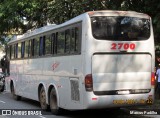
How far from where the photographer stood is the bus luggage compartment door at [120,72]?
11.1 m

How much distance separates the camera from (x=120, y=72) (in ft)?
37.3

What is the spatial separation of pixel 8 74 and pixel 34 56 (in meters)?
5.79

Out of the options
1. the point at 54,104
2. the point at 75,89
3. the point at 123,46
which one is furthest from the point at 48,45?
the point at 123,46

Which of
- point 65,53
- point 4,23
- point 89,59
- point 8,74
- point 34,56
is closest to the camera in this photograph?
point 89,59

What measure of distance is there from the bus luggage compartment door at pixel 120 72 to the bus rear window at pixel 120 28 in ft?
1.82

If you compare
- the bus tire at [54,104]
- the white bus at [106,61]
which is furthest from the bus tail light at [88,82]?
the bus tire at [54,104]

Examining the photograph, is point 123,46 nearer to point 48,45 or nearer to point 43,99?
point 48,45

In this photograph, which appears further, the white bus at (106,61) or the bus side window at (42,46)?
the bus side window at (42,46)

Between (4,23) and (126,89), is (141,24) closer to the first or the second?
(126,89)

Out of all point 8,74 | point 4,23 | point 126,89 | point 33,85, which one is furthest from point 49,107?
point 4,23

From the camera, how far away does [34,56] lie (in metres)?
16.2

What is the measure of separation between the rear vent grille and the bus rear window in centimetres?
151

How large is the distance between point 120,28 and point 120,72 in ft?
4.23

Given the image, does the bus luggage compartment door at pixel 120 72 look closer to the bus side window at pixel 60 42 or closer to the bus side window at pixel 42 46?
the bus side window at pixel 60 42
